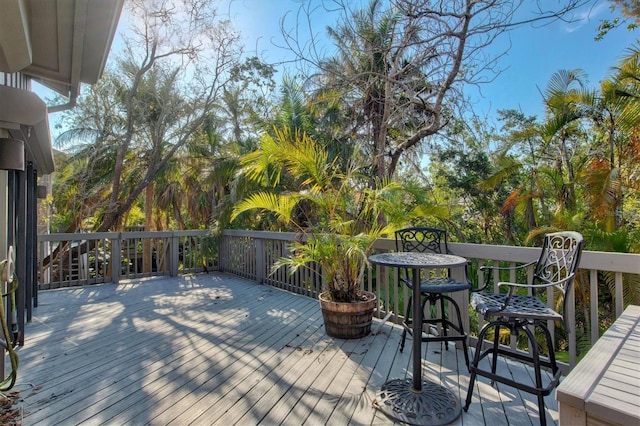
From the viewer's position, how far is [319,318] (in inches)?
148

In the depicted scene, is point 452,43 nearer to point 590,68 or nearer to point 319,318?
point 319,318

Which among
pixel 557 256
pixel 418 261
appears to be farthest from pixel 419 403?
pixel 557 256

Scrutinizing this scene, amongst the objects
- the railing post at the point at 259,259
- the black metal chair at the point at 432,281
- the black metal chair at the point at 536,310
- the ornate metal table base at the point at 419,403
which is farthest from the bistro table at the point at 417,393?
the railing post at the point at 259,259

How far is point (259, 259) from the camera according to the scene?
5.58 m

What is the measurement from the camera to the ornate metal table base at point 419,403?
189 cm

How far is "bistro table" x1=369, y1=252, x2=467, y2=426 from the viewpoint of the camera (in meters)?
1.91

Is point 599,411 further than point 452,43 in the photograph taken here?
No

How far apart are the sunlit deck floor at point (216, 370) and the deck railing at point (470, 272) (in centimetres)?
45

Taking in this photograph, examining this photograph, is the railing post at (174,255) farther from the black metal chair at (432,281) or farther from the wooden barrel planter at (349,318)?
the black metal chair at (432,281)

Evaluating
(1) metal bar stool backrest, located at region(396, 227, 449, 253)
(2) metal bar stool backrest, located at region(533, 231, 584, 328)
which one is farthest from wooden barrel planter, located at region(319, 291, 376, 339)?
(2) metal bar stool backrest, located at region(533, 231, 584, 328)

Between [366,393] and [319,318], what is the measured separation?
162cm

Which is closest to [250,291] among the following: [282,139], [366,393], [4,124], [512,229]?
[282,139]

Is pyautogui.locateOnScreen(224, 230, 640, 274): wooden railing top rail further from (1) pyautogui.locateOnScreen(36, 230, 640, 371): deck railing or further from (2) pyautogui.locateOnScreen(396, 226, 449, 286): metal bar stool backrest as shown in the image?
(2) pyautogui.locateOnScreen(396, 226, 449, 286): metal bar stool backrest

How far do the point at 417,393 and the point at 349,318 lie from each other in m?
1.07
